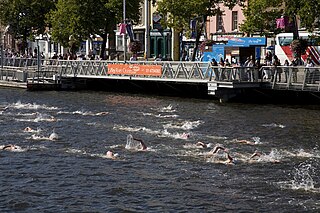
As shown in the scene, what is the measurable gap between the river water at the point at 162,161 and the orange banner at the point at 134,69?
932cm

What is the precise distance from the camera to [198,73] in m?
47.9

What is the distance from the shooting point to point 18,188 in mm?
21422

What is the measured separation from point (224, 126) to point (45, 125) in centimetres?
930

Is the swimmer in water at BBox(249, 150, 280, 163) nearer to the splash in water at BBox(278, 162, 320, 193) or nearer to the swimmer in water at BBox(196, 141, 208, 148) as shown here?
the splash in water at BBox(278, 162, 320, 193)

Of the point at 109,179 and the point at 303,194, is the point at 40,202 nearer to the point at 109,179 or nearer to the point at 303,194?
the point at 109,179

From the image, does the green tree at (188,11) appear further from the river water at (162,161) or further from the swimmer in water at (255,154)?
the swimmer in water at (255,154)

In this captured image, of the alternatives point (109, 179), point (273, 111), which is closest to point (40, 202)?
point (109, 179)

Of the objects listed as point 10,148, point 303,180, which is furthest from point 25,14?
point 303,180

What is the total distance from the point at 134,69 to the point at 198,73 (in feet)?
25.5

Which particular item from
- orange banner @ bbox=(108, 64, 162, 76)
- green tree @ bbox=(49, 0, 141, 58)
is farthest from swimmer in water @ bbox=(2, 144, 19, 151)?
green tree @ bbox=(49, 0, 141, 58)

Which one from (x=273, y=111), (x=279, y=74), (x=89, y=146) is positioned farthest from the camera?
(x=279, y=74)

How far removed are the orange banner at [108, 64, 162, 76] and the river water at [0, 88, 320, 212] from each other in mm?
9319

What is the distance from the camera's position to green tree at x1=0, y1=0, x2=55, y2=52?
80188 mm

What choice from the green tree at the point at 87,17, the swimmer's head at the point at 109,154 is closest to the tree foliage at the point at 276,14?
the green tree at the point at 87,17
